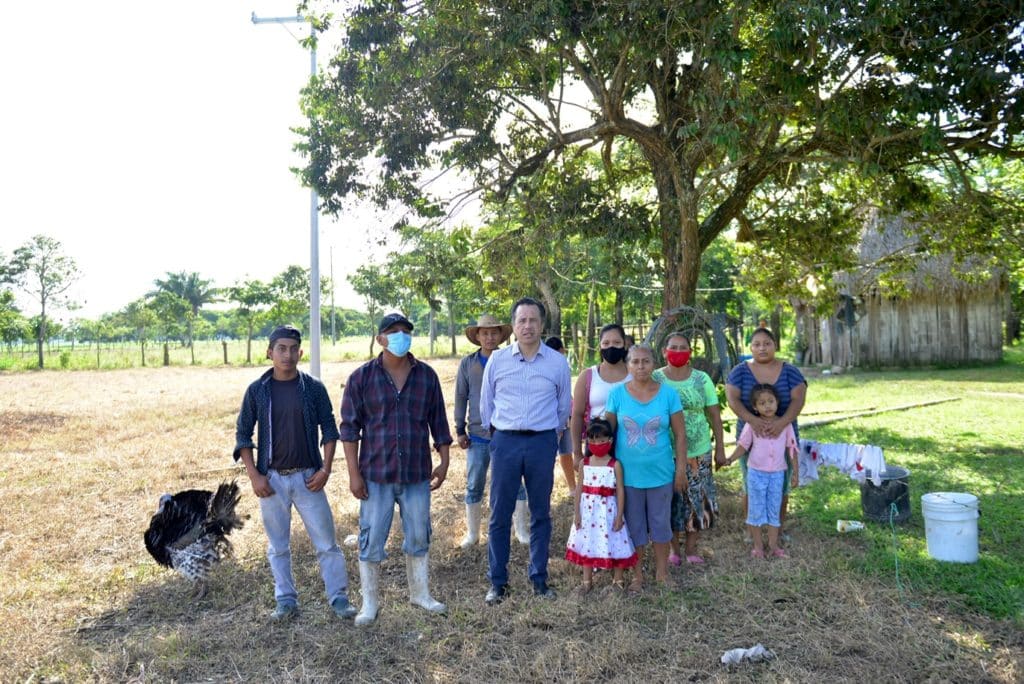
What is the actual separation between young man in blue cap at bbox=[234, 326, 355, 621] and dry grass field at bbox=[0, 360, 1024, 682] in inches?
9.8

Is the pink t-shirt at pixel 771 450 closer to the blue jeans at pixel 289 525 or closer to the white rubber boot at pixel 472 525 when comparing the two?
the white rubber boot at pixel 472 525

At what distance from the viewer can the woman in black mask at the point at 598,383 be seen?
5.16 m

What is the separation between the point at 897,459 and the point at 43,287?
39080 millimetres

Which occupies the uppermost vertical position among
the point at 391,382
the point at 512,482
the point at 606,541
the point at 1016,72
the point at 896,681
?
the point at 1016,72

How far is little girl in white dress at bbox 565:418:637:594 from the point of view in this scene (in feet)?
16.0

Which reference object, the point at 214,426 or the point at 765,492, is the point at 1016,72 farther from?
the point at 214,426

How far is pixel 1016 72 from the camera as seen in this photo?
6.08 m

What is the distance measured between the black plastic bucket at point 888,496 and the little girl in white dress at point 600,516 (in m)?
2.50

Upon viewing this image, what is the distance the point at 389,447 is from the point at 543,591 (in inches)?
55.2

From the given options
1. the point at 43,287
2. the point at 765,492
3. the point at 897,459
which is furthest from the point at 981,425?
the point at 43,287

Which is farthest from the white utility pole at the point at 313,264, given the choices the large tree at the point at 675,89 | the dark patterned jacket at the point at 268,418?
the dark patterned jacket at the point at 268,418

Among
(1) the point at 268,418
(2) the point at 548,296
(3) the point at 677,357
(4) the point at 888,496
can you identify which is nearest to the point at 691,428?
(3) the point at 677,357

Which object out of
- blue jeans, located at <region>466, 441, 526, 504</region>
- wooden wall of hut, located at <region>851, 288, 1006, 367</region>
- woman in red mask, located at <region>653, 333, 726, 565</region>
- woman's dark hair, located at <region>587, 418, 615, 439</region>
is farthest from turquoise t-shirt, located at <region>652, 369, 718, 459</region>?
wooden wall of hut, located at <region>851, 288, 1006, 367</region>

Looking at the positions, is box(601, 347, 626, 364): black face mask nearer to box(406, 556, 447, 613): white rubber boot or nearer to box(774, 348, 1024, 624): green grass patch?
box(406, 556, 447, 613): white rubber boot
